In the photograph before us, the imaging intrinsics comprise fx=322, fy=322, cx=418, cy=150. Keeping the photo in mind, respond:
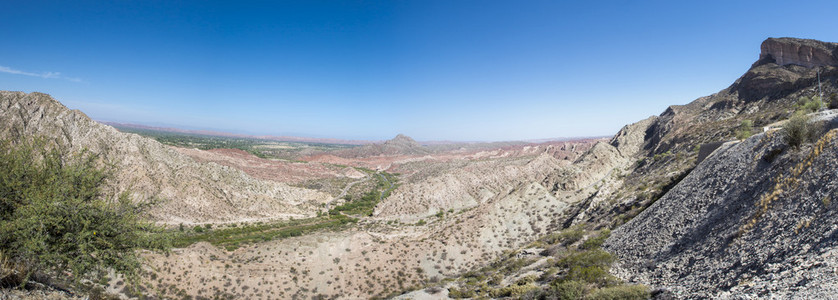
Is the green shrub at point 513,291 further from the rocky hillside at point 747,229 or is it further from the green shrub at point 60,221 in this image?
the green shrub at point 60,221

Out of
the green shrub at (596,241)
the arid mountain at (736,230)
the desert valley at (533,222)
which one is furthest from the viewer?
the green shrub at (596,241)

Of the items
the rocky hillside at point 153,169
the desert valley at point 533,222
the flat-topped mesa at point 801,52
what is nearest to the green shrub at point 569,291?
the desert valley at point 533,222

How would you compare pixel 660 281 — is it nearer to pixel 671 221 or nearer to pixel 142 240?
pixel 671 221

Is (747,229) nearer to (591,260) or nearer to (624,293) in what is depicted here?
(624,293)

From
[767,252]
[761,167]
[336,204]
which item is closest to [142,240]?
[767,252]

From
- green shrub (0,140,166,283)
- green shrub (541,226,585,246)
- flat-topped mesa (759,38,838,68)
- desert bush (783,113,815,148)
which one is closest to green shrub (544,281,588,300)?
green shrub (541,226,585,246)

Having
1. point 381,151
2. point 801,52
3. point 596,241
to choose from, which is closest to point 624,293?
point 596,241
